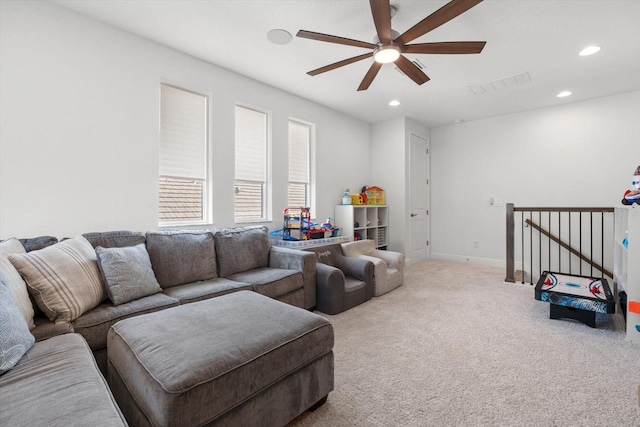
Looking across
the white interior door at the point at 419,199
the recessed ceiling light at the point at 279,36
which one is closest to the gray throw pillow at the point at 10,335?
the recessed ceiling light at the point at 279,36

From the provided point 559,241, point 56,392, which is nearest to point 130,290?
point 56,392

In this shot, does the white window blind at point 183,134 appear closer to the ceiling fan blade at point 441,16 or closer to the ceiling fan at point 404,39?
the ceiling fan at point 404,39

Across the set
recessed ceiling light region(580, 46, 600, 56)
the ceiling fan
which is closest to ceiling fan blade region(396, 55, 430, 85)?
the ceiling fan

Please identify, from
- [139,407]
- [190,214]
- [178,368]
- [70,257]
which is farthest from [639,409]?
[190,214]

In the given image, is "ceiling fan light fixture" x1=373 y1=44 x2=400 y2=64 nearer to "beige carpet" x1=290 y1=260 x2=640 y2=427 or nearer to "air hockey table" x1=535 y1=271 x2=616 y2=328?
"beige carpet" x1=290 y1=260 x2=640 y2=427

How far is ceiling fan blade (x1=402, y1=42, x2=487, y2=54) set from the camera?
2244mm

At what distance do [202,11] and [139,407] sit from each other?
9.27ft

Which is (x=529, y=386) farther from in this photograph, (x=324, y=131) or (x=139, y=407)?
(x=324, y=131)

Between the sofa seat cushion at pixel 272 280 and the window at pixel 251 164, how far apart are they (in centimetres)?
107

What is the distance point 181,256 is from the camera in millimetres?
2570

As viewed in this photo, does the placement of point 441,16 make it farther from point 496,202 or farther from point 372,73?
point 496,202

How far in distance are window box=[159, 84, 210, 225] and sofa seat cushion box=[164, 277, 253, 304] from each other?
0.95 m

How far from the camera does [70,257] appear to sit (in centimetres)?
190

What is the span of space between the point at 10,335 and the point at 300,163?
12.1ft
